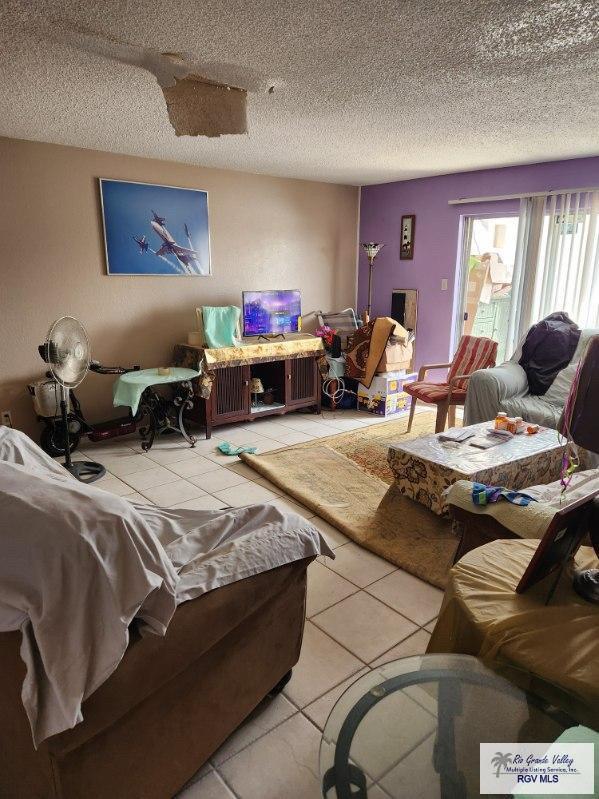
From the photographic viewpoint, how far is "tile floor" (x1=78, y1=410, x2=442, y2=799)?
4.88 ft

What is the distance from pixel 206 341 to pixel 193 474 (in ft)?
4.31

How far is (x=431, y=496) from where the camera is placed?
2848 millimetres

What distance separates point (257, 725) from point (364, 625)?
0.64 metres

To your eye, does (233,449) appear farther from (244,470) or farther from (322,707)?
(322,707)

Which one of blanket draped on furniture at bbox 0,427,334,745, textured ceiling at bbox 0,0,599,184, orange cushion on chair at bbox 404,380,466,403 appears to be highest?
textured ceiling at bbox 0,0,599,184

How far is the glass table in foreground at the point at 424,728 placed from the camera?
1.02 m

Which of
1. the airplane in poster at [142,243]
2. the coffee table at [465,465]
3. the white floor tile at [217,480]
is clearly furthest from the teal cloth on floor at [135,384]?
the coffee table at [465,465]

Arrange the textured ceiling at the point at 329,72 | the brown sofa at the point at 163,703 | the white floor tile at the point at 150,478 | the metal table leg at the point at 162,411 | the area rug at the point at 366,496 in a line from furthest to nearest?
the metal table leg at the point at 162,411 → the white floor tile at the point at 150,478 → the area rug at the point at 366,496 → the textured ceiling at the point at 329,72 → the brown sofa at the point at 163,703

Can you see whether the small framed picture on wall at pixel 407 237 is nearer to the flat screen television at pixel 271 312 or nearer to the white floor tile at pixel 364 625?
the flat screen television at pixel 271 312

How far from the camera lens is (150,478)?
11.9 ft

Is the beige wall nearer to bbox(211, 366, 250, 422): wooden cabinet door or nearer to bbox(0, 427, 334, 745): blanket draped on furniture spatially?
bbox(211, 366, 250, 422): wooden cabinet door

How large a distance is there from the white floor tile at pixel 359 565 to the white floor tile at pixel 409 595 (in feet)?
0.15

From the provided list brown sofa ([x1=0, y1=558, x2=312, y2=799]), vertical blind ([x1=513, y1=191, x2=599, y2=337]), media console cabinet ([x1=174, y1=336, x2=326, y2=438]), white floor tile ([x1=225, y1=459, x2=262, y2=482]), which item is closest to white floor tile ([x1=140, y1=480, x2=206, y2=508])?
white floor tile ([x1=225, y1=459, x2=262, y2=482])

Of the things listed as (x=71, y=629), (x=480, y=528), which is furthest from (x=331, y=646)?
(x=71, y=629)
